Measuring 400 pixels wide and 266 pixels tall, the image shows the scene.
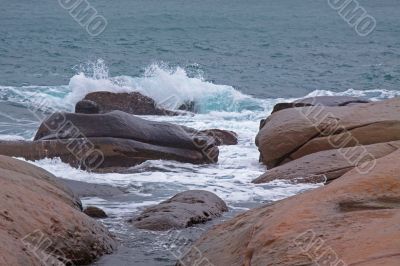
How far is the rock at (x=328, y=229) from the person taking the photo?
4578 millimetres

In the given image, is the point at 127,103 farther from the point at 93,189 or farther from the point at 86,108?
the point at 93,189

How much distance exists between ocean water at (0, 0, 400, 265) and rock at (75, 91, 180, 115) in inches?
31.0

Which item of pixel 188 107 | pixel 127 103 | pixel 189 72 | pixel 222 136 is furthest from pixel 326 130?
pixel 189 72

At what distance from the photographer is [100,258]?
7.12 m

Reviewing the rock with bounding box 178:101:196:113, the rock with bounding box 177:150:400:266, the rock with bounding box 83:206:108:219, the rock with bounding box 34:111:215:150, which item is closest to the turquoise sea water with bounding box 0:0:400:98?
the rock with bounding box 178:101:196:113

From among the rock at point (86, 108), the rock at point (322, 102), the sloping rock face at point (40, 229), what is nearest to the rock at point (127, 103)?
the rock at point (86, 108)

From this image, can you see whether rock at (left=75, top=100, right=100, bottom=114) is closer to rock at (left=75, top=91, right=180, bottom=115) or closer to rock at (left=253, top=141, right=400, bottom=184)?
rock at (left=75, top=91, right=180, bottom=115)

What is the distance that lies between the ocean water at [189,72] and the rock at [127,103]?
31.0 inches

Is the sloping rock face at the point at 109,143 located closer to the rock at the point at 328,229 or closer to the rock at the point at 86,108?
the rock at the point at 86,108

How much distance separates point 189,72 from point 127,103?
9931 mm

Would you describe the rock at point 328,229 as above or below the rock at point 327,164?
above

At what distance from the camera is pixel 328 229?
16.5 ft

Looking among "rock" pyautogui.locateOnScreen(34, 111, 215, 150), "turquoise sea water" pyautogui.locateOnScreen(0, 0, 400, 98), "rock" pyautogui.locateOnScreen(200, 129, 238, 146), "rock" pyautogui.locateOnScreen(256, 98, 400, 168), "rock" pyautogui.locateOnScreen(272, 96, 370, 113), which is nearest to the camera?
"rock" pyautogui.locateOnScreen(256, 98, 400, 168)

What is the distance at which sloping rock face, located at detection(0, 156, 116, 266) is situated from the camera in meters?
5.95
